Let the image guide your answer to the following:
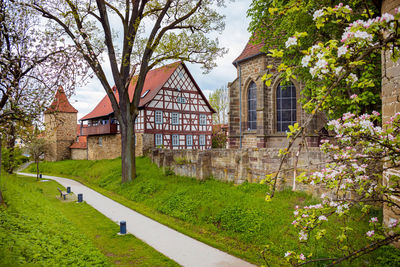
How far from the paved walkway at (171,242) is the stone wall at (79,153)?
889 inches

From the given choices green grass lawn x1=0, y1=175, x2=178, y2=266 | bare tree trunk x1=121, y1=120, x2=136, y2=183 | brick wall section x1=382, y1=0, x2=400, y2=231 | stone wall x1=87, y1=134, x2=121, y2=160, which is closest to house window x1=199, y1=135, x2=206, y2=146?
stone wall x1=87, y1=134, x2=121, y2=160

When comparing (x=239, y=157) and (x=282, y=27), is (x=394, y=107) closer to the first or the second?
(x=282, y=27)

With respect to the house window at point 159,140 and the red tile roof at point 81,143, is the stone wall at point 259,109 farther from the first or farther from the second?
the red tile roof at point 81,143

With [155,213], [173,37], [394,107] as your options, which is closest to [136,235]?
[155,213]

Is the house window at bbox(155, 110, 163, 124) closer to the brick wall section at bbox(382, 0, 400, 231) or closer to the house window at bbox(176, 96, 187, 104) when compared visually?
the house window at bbox(176, 96, 187, 104)

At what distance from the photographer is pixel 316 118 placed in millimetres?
14602

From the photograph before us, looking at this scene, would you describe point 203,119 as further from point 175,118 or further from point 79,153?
point 79,153

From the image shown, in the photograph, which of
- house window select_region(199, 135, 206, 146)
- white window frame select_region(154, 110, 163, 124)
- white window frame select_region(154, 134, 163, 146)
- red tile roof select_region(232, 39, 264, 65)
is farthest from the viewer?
house window select_region(199, 135, 206, 146)

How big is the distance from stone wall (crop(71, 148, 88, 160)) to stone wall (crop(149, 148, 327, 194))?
21018 millimetres

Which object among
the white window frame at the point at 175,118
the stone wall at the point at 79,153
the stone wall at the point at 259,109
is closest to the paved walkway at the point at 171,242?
the stone wall at the point at 259,109

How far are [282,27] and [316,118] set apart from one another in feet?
21.1

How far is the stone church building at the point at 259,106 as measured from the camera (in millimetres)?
15922

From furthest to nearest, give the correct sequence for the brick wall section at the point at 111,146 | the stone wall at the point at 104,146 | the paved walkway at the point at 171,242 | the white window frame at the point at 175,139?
the stone wall at the point at 104,146 < the white window frame at the point at 175,139 < the brick wall section at the point at 111,146 < the paved walkway at the point at 171,242

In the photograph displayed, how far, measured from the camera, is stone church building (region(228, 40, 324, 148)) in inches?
627
